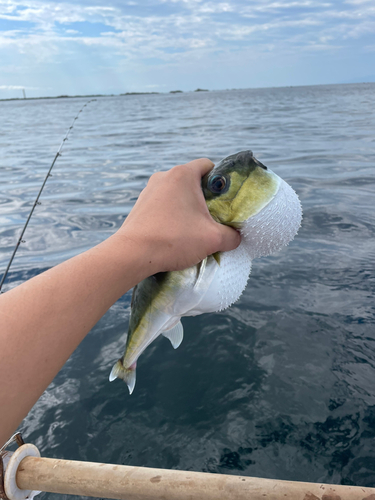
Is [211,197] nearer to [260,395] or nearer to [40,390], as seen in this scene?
[40,390]

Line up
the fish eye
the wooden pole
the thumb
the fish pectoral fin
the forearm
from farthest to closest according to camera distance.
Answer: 1. the fish pectoral fin
2. the fish eye
3. the thumb
4. the wooden pole
5. the forearm

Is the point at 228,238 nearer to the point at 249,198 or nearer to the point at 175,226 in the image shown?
the point at 249,198

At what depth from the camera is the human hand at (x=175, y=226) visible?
162 cm

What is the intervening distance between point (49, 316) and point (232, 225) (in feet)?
3.49

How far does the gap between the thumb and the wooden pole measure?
98 centimetres

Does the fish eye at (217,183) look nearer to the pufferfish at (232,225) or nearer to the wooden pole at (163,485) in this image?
the pufferfish at (232,225)

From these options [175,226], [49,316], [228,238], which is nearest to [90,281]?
[49,316]

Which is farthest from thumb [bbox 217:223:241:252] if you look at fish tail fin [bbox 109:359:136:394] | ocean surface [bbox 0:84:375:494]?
ocean surface [bbox 0:84:375:494]

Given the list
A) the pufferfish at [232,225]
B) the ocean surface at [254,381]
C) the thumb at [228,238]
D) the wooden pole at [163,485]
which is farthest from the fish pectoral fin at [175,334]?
the wooden pole at [163,485]

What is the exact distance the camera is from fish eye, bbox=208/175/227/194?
1989 mm

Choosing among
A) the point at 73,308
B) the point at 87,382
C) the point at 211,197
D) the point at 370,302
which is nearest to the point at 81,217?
the point at 87,382

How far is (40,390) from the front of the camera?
1.20 metres

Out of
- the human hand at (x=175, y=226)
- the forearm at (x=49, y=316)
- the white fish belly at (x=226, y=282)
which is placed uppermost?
the human hand at (x=175, y=226)

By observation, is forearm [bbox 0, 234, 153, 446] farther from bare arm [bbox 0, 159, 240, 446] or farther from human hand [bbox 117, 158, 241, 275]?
human hand [bbox 117, 158, 241, 275]
